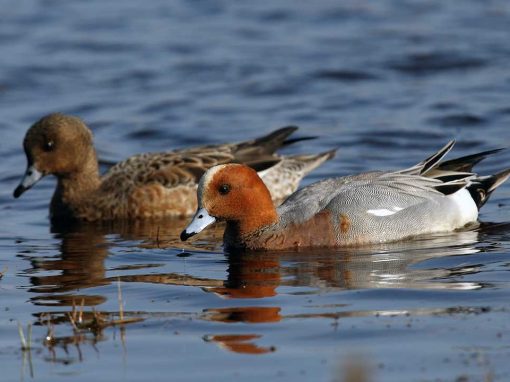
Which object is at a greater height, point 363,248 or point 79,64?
point 79,64

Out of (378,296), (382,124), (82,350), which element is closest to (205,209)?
(378,296)

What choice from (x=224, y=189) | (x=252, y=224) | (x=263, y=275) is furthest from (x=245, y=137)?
(x=263, y=275)

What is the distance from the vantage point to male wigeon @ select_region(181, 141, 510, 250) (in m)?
8.02

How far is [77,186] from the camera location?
10.4 m

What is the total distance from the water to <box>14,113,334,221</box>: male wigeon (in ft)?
0.89

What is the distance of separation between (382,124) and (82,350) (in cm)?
772

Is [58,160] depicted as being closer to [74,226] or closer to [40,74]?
[74,226]

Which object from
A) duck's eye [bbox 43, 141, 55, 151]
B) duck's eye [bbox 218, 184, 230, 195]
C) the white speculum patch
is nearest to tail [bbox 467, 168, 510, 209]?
the white speculum patch

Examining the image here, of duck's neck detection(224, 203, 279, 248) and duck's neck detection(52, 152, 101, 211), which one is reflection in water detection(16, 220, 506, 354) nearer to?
duck's neck detection(224, 203, 279, 248)

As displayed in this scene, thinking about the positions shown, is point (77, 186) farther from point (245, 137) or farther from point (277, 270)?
point (277, 270)

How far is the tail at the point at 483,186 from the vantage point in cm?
902

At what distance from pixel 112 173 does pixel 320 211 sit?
2889 millimetres

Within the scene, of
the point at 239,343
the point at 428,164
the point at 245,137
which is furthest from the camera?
the point at 245,137

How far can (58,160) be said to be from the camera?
10305 millimetres
